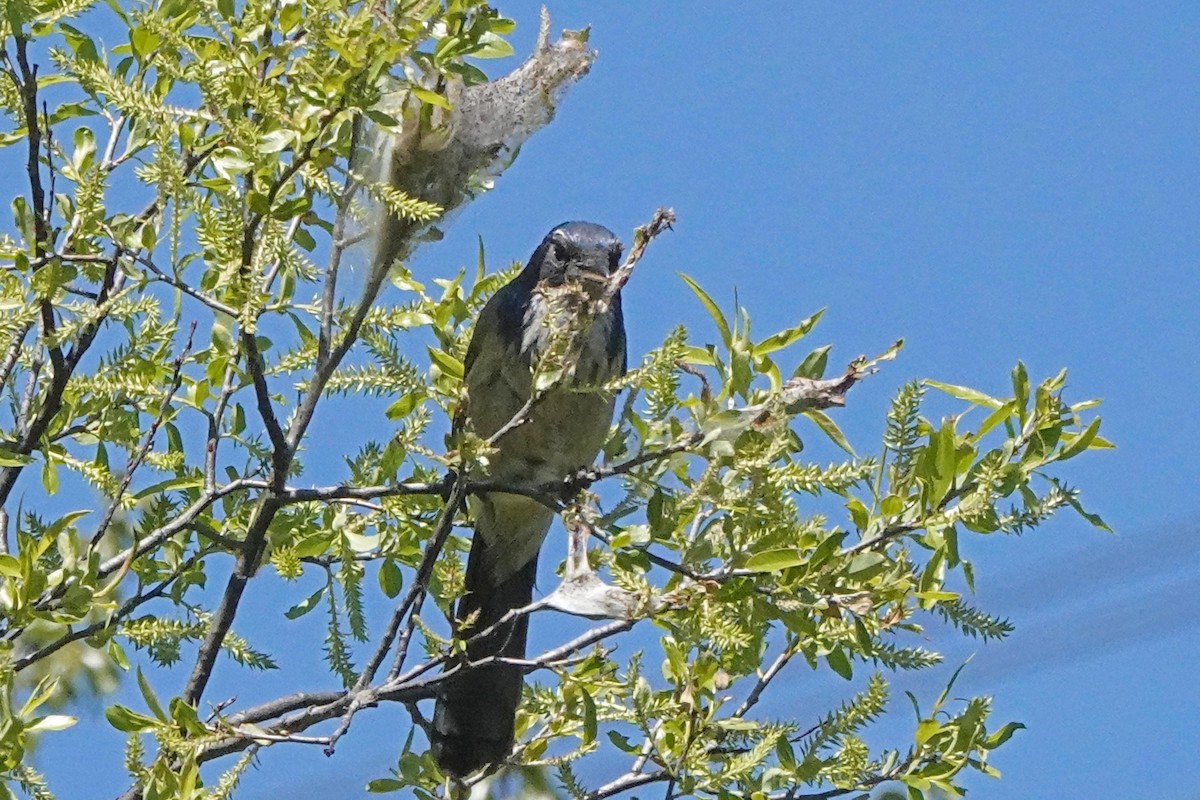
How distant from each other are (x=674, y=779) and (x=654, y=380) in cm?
82

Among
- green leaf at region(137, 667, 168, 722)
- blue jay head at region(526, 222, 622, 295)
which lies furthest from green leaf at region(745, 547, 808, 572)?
blue jay head at region(526, 222, 622, 295)

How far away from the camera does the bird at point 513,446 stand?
143 inches

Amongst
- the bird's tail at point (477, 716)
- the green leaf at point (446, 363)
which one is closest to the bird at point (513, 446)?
the bird's tail at point (477, 716)

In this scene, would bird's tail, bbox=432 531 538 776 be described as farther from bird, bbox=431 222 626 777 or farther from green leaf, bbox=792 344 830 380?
green leaf, bbox=792 344 830 380

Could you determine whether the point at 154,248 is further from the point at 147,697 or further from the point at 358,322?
the point at 147,697

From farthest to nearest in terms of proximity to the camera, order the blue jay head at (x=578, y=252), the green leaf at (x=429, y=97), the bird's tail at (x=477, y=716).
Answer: the blue jay head at (x=578, y=252) → the bird's tail at (x=477, y=716) → the green leaf at (x=429, y=97)

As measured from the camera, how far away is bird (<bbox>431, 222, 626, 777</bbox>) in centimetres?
363

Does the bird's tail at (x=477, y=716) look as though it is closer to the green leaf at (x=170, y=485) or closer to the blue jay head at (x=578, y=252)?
the green leaf at (x=170, y=485)

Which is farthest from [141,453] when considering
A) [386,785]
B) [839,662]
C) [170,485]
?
[839,662]

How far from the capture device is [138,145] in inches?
135

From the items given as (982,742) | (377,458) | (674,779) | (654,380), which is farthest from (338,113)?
(982,742)

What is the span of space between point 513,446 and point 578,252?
594 millimetres

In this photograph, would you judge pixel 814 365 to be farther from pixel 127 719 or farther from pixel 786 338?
pixel 127 719

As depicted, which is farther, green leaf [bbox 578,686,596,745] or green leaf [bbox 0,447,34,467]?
green leaf [bbox 578,686,596,745]
